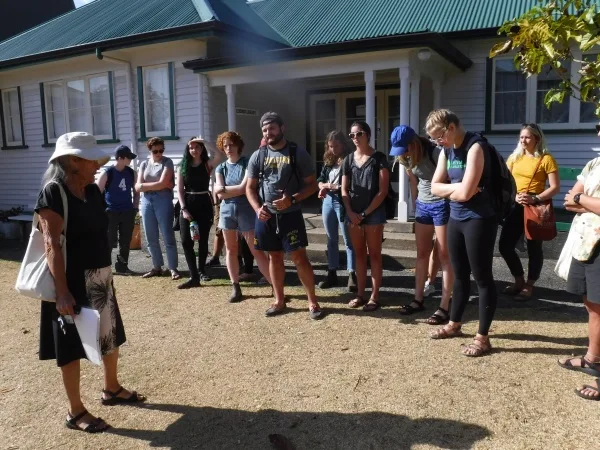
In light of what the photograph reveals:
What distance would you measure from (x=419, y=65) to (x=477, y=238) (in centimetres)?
497

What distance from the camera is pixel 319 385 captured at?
370cm

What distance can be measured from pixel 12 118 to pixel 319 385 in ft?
41.4

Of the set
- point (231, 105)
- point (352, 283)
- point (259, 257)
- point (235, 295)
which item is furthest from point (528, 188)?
point (231, 105)

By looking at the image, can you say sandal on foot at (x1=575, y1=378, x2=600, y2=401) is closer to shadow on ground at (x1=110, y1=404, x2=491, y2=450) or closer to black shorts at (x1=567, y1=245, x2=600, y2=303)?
black shorts at (x1=567, y1=245, x2=600, y2=303)

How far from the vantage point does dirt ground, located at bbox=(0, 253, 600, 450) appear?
3.08 m

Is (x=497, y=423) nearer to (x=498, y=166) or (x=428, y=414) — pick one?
(x=428, y=414)

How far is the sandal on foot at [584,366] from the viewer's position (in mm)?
3547

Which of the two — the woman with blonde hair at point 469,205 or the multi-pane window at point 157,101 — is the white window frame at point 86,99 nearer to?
the multi-pane window at point 157,101

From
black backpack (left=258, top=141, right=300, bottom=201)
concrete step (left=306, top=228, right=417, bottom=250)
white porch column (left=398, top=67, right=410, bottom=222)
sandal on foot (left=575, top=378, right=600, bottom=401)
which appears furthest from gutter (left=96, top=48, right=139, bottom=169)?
sandal on foot (left=575, top=378, right=600, bottom=401)

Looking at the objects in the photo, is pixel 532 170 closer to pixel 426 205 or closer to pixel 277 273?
pixel 426 205

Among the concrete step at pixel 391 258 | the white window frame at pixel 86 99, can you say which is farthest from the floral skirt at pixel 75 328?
the white window frame at pixel 86 99

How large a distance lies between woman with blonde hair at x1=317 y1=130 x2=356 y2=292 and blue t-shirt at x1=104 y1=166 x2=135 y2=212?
2.71 metres

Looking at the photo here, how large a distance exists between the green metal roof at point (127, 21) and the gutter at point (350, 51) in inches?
30.2

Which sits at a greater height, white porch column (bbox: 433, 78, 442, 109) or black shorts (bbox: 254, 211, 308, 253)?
white porch column (bbox: 433, 78, 442, 109)
